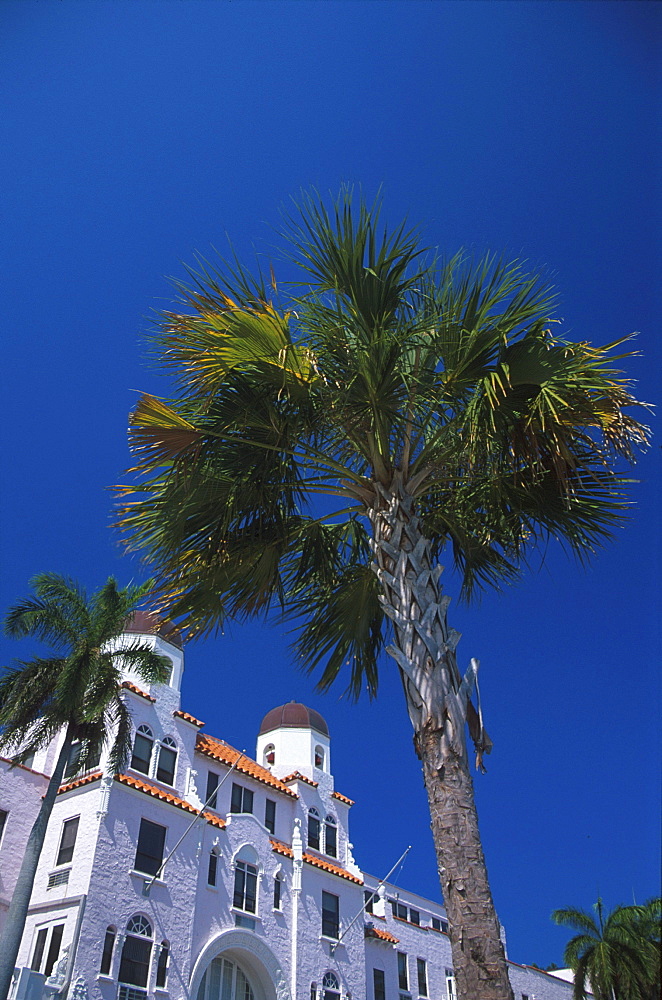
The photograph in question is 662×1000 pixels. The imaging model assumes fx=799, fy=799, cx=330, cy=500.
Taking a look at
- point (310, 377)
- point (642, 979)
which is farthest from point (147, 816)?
point (642, 979)

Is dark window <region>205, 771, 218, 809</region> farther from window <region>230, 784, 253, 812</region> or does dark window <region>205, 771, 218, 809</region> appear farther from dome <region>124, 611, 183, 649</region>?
dome <region>124, 611, 183, 649</region>

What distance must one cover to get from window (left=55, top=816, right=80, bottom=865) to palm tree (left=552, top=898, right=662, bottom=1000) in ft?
88.6

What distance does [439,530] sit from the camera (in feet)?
33.4

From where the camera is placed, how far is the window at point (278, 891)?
100 ft

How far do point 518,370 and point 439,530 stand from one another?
2729 millimetres

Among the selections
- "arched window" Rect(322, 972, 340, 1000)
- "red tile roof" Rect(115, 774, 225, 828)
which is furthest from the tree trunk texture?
"arched window" Rect(322, 972, 340, 1000)

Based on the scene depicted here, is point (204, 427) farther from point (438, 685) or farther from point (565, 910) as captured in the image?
point (565, 910)

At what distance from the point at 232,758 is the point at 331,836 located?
6.95 m

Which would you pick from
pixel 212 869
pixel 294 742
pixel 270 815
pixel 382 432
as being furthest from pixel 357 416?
pixel 294 742

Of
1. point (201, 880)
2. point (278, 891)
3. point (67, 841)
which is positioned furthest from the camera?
point (278, 891)

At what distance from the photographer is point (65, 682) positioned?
21656mm

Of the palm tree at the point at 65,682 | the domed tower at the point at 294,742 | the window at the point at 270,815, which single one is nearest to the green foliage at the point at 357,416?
the palm tree at the point at 65,682

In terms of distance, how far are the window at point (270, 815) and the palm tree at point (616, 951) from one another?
1856 cm

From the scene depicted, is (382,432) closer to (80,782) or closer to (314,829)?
(80,782)
